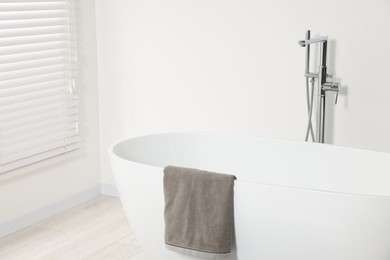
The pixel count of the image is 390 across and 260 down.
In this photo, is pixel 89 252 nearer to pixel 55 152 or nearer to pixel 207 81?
pixel 55 152

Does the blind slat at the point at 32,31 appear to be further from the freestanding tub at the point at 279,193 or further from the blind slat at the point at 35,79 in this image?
the freestanding tub at the point at 279,193

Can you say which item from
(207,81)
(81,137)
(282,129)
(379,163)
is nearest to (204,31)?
(207,81)

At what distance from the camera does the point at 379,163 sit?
11.1 ft

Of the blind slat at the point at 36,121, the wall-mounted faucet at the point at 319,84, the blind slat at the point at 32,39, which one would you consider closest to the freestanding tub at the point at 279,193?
the wall-mounted faucet at the point at 319,84

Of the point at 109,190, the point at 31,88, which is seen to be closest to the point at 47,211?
the point at 109,190

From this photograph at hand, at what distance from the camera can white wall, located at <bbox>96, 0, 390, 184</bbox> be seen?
3.80 m

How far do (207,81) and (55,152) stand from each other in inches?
42.9

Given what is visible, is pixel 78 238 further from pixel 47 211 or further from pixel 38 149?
pixel 38 149

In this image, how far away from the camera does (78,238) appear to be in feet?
13.4

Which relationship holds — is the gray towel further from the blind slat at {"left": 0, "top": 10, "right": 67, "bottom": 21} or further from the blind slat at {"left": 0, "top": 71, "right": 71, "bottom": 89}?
the blind slat at {"left": 0, "top": 10, "right": 67, "bottom": 21}

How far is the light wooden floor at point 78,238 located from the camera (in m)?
3.84

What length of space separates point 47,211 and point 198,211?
1754mm

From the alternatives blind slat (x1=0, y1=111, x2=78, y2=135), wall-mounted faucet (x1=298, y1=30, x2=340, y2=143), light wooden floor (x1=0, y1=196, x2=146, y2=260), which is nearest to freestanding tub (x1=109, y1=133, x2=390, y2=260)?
wall-mounted faucet (x1=298, y1=30, x2=340, y2=143)

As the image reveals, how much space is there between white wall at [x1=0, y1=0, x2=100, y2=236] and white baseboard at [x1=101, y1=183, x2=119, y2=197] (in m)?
0.04
